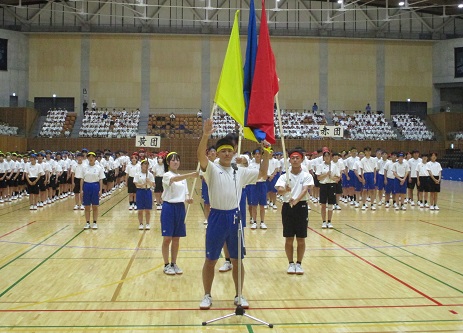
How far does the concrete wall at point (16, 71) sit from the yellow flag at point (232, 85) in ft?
119

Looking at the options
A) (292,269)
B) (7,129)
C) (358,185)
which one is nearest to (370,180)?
(358,185)

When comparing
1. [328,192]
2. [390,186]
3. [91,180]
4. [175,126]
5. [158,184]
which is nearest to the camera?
[91,180]

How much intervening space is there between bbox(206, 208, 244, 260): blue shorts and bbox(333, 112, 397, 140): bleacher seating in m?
31.6

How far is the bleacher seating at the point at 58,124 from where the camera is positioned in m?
35.9

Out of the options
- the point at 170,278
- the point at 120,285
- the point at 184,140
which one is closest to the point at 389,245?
the point at 170,278

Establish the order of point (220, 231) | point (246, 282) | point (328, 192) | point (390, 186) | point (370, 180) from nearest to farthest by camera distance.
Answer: point (220, 231) < point (246, 282) < point (328, 192) < point (390, 186) < point (370, 180)

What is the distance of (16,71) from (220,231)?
38.5 metres

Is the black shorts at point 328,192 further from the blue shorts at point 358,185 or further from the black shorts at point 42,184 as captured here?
the black shorts at point 42,184


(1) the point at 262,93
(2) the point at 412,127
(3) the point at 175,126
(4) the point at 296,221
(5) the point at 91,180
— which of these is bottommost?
(4) the point at 296,221

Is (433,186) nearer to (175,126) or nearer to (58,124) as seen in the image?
(175,126)

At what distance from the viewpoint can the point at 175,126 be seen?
37.4 metres

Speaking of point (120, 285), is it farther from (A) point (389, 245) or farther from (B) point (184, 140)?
(B) point (184, 140)

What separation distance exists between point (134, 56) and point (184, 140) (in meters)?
9.71

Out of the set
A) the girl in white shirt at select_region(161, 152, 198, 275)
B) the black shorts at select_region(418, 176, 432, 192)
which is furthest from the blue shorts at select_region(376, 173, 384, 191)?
the girl in white shirt at select_region(161, 152, 198, 275)
